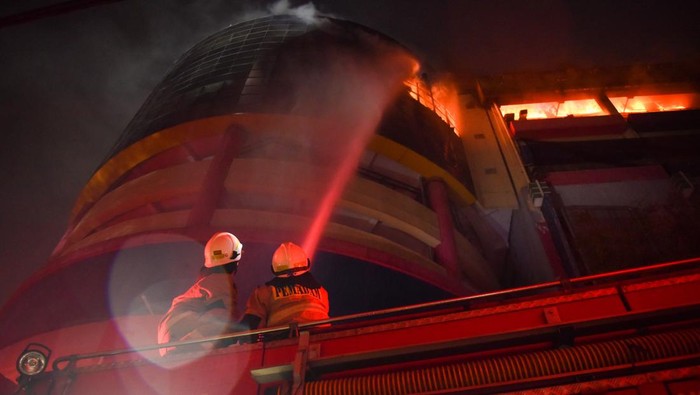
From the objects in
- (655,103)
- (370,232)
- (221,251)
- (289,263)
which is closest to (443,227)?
(370,232)

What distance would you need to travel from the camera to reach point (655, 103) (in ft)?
64.1

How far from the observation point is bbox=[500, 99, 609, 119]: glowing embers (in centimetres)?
1906

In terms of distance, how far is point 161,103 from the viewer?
13180 millimetres

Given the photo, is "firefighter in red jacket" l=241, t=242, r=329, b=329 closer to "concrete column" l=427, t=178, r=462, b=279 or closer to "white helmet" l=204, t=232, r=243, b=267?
"white helmet" l=204, t=232, r=243, b=267

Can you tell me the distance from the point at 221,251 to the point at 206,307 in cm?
78

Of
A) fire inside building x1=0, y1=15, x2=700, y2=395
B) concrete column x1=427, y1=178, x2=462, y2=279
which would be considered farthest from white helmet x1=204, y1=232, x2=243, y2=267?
concrete column x1=427, y1=178, x2=462, y2=279

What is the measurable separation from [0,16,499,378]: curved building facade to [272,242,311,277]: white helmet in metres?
4.37

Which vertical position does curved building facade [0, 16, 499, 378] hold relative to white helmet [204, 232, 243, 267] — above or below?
above

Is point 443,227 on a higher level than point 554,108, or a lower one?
lower

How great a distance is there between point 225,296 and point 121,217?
329 inches

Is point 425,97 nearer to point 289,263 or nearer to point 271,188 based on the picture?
point 271,188

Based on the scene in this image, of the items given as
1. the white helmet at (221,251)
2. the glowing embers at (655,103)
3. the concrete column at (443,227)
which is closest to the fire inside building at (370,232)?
the concrete column at (443,227)

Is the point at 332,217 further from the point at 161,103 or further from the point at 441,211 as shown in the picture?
the point at 161,103

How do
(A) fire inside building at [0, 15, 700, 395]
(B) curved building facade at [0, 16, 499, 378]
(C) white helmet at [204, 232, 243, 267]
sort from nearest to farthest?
(A) fire inside building at [0, 15, 700, 395], (C) white helmet at [204, 232, 243, 267], (B) curved building facade at [0, 16, 499, 378]
